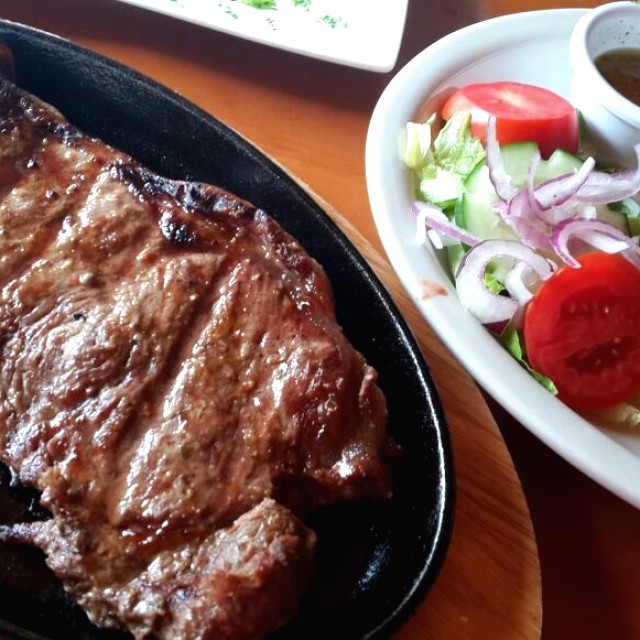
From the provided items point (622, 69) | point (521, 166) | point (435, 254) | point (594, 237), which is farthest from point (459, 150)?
point (622, 69)

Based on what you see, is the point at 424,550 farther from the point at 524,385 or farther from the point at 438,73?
the point at 438,73

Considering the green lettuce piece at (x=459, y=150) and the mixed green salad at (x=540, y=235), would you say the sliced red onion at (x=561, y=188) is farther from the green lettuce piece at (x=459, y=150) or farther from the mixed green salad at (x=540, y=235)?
the green lettuce piece at (x=459, y=150)

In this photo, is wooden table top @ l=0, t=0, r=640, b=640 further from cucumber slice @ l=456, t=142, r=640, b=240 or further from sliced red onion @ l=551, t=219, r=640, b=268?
sliced red onion @ l=551, t=219, r=640, b=268

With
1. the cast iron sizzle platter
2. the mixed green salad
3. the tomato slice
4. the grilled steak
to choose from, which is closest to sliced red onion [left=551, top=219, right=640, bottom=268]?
the mixed green salad

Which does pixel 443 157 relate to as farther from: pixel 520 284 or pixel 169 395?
pixel 169 395

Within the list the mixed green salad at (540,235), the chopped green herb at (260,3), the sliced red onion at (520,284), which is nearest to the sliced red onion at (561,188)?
the mixed green salad at (540,235)

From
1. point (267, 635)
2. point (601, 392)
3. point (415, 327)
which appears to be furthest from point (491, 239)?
point (267, 635)
